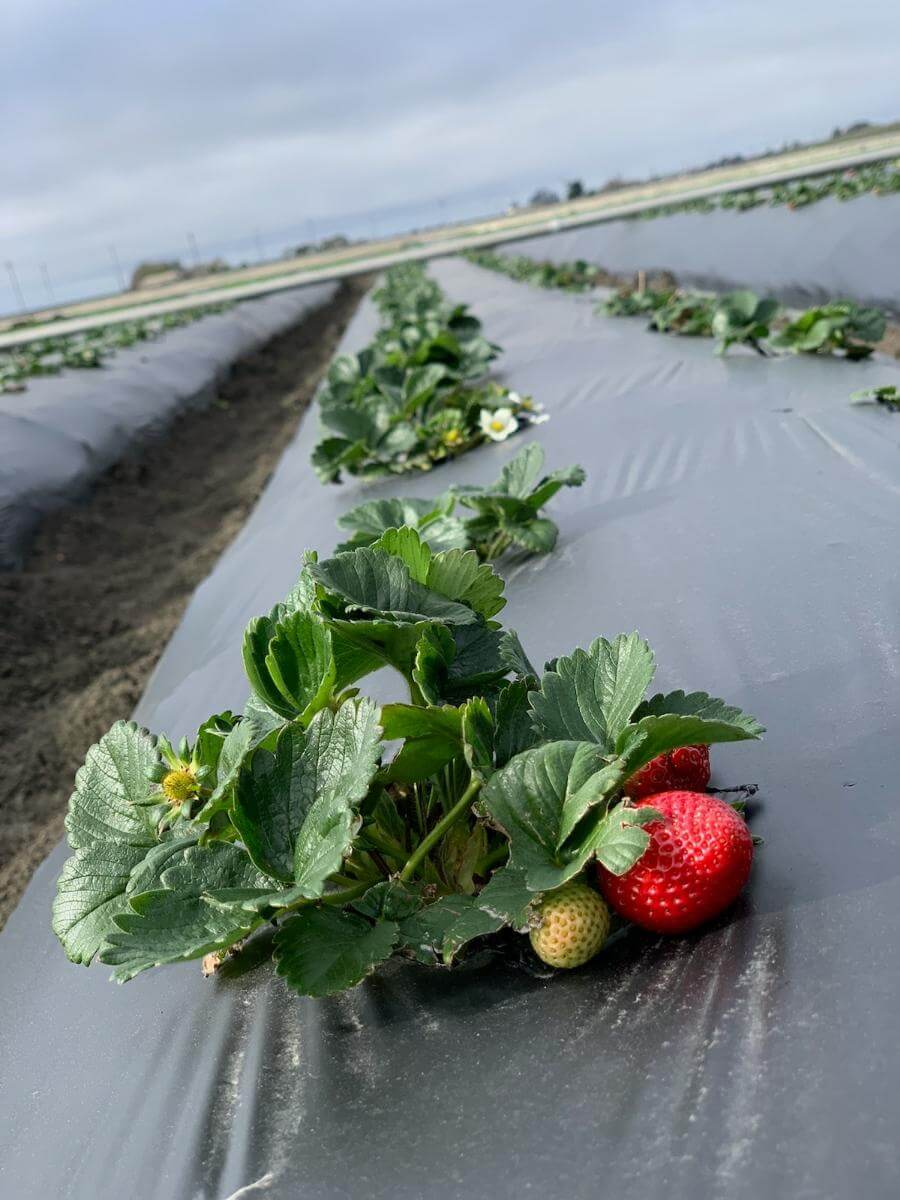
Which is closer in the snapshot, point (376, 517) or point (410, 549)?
point (410, 549)

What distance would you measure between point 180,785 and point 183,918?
0.56ft

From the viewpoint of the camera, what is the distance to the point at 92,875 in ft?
4.02

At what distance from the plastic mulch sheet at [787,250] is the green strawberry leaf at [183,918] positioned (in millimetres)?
7822

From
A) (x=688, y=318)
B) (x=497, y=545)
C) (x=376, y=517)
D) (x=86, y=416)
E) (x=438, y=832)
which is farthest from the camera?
(x=86, y=416)

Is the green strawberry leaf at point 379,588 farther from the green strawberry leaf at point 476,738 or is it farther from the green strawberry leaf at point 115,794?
the green strawberry leaf at point 115,794

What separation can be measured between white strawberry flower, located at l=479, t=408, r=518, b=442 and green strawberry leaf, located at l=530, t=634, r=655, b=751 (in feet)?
8.41

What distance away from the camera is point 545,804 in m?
1.08

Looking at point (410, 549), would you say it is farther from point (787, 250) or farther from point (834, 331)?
point (787, 250)

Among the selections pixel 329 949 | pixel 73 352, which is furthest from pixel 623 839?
pixel 73 352

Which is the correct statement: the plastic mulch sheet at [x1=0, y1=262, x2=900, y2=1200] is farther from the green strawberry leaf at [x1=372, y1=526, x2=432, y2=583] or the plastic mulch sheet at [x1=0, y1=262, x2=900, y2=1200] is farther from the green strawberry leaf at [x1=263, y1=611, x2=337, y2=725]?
the green strawberry leaf at [x1=372, y1=526, x2=432, y2=583]

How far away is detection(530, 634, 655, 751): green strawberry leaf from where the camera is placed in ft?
3.76

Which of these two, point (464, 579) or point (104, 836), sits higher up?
point (464, 579)

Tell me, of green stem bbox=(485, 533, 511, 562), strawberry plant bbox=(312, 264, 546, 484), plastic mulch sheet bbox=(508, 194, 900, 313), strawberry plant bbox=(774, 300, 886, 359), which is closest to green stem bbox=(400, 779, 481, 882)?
green stem bbox=(485, 533, 511, 562)

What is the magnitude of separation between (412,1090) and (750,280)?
1062 cm
